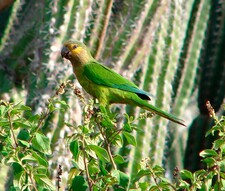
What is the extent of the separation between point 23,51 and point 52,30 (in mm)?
710

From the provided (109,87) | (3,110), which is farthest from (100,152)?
(109,87)

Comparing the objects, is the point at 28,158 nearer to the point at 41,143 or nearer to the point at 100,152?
the point at 41,143

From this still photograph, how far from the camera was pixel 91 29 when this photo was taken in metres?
4.92

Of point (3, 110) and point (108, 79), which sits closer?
point (3, 110)

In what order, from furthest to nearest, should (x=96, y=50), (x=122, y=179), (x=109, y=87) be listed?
(x=96, y=50)
(x=109, y=87)
(x=122, y=179)

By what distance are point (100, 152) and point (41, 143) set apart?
19 centimetres

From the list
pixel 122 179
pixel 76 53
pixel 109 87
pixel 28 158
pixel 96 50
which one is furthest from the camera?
pixel 96 50

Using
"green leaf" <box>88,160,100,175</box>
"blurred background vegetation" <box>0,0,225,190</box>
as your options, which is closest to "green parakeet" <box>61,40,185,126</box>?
"blurred background vegetation" <box>0,0,225,190</box>

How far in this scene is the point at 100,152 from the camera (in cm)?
225

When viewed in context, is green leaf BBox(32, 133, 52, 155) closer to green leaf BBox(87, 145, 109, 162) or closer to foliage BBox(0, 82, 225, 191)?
foliage BBox(0, 82, 225, 191)

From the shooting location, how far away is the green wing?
3396mm

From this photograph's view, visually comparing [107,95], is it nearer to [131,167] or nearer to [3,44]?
[131,167]

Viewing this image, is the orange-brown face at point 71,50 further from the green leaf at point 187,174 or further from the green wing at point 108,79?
the green leaf at point 187,174

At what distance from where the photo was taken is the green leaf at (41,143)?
223cm
